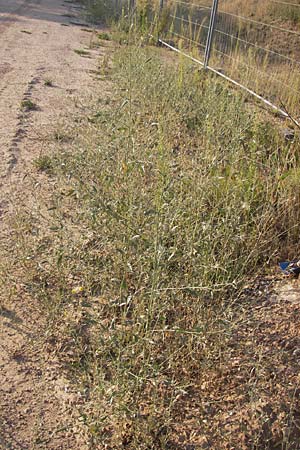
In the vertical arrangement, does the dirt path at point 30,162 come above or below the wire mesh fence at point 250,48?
below

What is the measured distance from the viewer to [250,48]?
22.6 ft

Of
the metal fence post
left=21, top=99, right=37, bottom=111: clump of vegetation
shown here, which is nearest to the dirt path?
left=21, top=99, right=37, bottom=111: clump of vegetation

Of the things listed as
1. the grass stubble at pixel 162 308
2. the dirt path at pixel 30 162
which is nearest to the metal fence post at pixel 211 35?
the dirt path at pixel 30 162

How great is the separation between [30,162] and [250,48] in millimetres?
3751

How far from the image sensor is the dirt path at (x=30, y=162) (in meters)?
2.22

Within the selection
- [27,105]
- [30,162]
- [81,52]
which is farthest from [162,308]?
[81,52]

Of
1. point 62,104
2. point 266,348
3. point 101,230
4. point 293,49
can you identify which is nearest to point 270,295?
point 266,348

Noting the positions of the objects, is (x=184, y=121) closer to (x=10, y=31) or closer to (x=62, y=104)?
(x=62, y=104)

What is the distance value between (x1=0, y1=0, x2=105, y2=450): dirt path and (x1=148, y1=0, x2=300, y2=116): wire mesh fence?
1.92 metres

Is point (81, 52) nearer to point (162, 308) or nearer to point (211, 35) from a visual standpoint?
point (211, 35)

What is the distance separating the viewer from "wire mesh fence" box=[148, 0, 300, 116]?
6.84 m

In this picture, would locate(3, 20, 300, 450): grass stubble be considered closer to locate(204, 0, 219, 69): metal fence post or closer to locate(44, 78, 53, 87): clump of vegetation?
locate(44, 78, 53, 87): clump of vegetation

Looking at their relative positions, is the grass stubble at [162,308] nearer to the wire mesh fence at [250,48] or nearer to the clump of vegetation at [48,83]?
the wire mesh fence at [250,48]

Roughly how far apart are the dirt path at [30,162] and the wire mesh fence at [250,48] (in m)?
1.92
